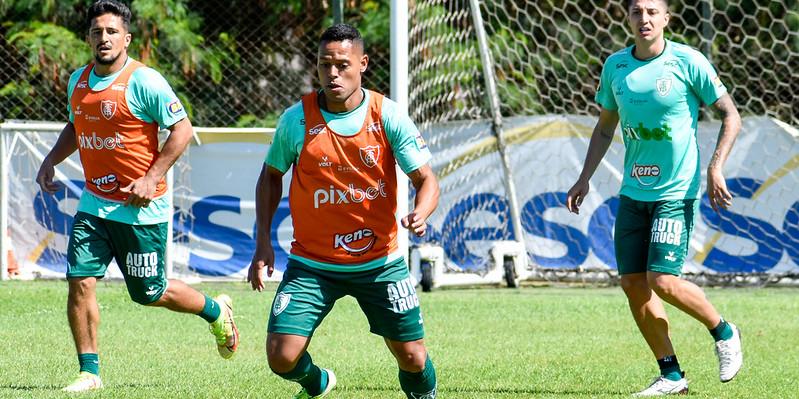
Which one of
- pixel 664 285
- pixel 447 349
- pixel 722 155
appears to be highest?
pixel 722 155

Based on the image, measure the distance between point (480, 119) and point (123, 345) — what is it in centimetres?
656

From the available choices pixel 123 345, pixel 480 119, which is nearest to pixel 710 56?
pixel 480 119

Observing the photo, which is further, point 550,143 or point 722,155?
point 550,143

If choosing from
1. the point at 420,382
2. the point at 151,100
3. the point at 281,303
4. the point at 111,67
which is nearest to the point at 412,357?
the point at 420,382

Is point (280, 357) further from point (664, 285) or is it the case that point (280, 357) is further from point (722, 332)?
point (722, 332)

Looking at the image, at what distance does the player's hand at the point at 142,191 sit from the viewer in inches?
270

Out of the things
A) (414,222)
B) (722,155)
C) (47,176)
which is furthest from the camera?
(47,176)

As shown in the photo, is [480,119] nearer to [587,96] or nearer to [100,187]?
[587,96]

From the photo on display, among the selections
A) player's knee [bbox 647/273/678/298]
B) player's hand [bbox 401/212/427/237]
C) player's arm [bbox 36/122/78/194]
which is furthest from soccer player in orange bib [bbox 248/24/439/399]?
player's arm [bbox 36/122/78/194]

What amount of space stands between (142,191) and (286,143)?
1451 millimetres

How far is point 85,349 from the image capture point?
6922 mm

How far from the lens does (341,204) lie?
5676 millimetres

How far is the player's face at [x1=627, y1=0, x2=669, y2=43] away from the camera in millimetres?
6648

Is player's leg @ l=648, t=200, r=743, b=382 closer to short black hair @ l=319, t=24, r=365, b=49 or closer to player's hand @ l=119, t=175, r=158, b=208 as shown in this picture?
short black hair @ l=319, t=24, r=365, b=49
